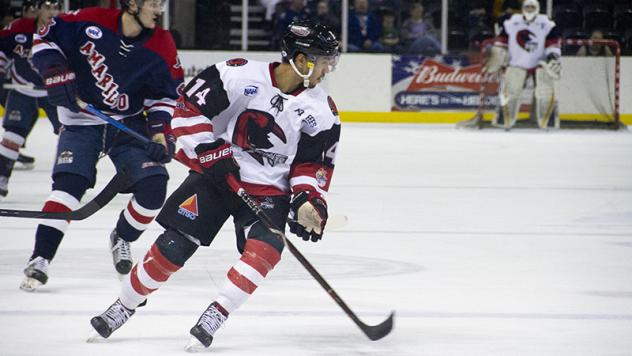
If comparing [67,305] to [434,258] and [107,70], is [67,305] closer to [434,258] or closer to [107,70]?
[107,70]

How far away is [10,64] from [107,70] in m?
3.39

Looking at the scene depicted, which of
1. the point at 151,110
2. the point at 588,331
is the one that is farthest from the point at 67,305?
the point at 588,331

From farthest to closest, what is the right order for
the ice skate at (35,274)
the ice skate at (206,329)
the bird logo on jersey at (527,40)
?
the bird logo on jersey at (527,40) < the ice skate at (35,274) < the ice skate at (206,329)

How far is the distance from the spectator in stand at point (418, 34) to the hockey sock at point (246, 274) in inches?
417

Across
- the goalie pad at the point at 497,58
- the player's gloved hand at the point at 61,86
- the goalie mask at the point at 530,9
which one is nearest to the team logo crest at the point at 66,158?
the player's gloved hand at the point at 61,86

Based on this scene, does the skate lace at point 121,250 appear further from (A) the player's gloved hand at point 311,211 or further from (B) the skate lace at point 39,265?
(A) the player's gloved hand at point 311,211

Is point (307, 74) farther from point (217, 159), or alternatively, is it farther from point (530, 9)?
point (530, 9)

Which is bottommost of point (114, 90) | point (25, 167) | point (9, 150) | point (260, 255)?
point (25, 167)

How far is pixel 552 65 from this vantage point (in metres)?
12.6

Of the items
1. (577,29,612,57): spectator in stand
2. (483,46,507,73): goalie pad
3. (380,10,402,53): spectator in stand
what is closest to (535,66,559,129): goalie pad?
(483,46,507,73): goalie pad

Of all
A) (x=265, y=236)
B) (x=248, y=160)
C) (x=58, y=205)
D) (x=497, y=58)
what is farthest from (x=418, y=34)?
(x=265, y=236)

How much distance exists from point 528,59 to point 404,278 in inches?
327

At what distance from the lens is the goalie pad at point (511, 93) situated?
41.9 feet

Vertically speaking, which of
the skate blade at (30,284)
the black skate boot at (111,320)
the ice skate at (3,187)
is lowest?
the ice skate at (3,187)
